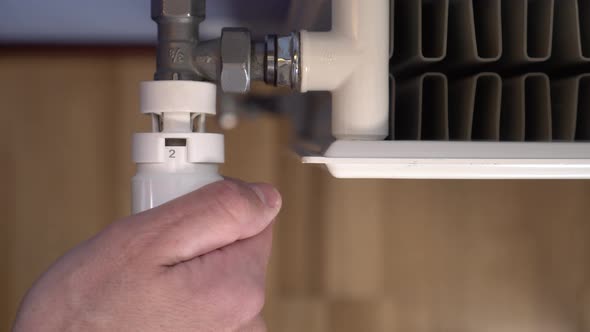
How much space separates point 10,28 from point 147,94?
1.38ft

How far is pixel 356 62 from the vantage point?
0.31 meters

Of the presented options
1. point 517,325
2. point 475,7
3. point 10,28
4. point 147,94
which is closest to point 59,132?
point 10,28

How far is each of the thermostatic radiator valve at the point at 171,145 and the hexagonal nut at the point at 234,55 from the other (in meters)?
0.01

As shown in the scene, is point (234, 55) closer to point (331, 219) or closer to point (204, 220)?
point (204, 220)

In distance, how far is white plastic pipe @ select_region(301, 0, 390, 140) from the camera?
12.1 inches

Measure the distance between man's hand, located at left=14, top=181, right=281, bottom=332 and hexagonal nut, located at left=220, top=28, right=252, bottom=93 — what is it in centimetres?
7

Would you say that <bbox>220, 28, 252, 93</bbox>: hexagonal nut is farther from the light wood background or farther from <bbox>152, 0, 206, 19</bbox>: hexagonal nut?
the light wood background

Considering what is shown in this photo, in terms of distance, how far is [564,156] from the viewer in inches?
12.0

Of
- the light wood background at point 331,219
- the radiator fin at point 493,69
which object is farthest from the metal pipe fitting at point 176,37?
the light wood background at point 331,219

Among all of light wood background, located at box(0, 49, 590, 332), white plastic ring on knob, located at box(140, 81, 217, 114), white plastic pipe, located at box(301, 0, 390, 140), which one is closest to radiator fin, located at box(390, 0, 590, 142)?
white plastic pipe, located at box(301, 0, 390, 140)

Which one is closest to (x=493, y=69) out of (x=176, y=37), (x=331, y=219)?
(x=176, y=37)

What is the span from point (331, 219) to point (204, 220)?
46 cm

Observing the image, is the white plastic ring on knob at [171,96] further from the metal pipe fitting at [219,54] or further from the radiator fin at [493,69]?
the radiator fin at [493,69]

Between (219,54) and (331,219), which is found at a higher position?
(219,54)
